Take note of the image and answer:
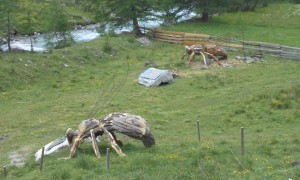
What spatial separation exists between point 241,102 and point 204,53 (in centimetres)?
1258

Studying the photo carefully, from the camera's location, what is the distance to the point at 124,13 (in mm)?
49875

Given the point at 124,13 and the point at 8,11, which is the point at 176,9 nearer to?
the point at 124,13

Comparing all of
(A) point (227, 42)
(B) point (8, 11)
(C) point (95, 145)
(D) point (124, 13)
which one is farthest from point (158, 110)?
(D) point (124, 13)

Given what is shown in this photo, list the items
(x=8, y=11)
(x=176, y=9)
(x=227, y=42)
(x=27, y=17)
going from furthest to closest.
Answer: (x=176, y=9), (x=227, y=42), (x=27, y=17), (x=8, y=11)

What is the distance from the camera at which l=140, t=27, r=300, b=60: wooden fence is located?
4031 cm

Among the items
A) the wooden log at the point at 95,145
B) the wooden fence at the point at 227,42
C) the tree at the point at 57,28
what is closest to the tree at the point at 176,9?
the wooden fence at the point at 227,42

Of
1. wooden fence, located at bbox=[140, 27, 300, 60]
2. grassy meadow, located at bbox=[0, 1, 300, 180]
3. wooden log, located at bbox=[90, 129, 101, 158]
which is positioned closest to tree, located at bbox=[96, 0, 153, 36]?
wooden fence, located at bbox=[140, 27, 300, 60]

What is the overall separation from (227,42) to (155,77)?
1523 centimetres

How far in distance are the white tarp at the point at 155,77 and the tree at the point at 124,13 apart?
16748mm

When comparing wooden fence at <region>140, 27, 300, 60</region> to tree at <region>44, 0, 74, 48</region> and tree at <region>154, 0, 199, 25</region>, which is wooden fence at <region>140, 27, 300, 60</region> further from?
tree at <region>44, 0, 74, 48</region>

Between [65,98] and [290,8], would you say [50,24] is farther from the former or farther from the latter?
[290,8]

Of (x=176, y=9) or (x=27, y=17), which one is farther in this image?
(x=176, y=9)

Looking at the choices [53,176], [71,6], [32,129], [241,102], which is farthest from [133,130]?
[71,6]

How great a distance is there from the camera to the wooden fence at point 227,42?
132 feet
